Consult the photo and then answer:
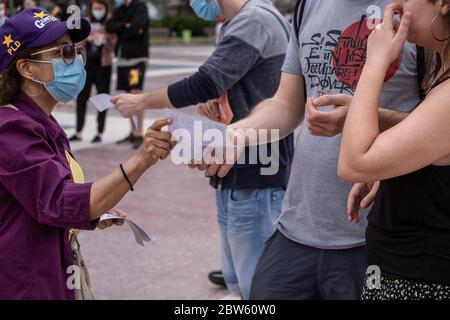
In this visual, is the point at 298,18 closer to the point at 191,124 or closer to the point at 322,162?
the point at 322,162

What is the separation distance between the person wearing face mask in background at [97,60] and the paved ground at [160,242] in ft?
2.74

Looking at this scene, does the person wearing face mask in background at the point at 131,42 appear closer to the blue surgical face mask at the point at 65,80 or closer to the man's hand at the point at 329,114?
the blue surgical face mask at the point at 65,80

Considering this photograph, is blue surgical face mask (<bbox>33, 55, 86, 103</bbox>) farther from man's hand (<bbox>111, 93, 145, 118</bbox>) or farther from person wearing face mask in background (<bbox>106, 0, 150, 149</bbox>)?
person wearing face mask in background (<bbox>106, 0, 150, 149</bbox>)

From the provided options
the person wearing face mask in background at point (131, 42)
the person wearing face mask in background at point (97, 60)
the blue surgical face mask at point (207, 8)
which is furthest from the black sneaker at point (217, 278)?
the person wearing face mask in background at point (97, 60)

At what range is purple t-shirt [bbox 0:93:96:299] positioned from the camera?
8.03ft

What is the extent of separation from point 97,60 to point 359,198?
8.19 meters

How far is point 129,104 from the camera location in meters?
3.76

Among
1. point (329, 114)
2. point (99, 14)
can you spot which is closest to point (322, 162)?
point (329, 114)

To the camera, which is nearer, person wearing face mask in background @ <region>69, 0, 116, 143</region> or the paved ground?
the paved ground

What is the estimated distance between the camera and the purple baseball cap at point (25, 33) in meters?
2.64

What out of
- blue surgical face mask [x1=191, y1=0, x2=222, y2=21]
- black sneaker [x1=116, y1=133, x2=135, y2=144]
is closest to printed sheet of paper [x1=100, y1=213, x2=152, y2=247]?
blue surgical face mask [x1=191, y1=0, x2=222, y2=21]

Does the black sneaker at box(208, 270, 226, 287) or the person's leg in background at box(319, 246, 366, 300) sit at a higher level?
the person's leg in background at box(319, 246, 366, 300)

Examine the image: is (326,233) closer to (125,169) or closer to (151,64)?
(125,169)

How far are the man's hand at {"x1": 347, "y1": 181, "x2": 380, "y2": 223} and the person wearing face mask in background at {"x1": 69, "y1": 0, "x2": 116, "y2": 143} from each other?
805 cm
